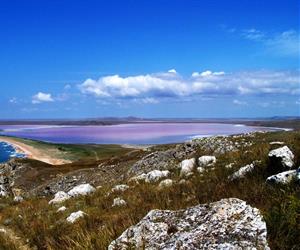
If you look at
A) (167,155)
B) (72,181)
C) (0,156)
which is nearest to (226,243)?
(167,155)

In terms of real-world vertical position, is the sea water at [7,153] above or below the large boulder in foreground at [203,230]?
below

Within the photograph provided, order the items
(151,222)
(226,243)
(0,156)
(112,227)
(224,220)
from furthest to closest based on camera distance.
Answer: (0,156) < (112,227) < (151,222) < (224,220) < (226,243)

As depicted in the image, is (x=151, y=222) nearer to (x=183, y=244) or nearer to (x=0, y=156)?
(x=183, y=244)

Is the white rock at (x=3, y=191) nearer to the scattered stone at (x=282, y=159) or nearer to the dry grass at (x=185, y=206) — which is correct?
the dry grass at (x=185, y=206)

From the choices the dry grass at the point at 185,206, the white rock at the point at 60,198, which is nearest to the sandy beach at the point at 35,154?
the white rock at the point at 60,198

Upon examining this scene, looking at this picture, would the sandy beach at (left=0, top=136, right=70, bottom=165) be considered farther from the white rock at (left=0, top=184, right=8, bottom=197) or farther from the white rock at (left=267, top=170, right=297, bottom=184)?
the white rock at (left=267, top=170, right=297, bottom=184)

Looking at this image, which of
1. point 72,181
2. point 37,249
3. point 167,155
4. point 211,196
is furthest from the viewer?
point 72,181

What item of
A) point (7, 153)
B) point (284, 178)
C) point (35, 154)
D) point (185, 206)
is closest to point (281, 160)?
point (284, 178)
